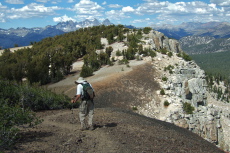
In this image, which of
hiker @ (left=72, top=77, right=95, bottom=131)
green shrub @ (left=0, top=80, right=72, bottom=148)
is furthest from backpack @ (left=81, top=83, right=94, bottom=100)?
green shrub @ (left=0, top=80, right=72, bottom=148)

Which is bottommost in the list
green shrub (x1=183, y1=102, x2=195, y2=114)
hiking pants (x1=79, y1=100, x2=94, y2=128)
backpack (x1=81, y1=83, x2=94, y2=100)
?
green shrub (x1=183, y1=102, x2=195, y2=114)

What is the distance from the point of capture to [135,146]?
720 centimetres

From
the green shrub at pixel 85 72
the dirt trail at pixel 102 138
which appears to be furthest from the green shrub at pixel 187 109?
the dirt trail at pixel 102 138

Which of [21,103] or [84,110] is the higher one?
[84,110]

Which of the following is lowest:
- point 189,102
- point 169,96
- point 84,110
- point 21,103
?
point 189,102

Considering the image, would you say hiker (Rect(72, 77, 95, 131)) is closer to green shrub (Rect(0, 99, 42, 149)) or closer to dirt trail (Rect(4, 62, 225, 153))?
dirt trail (Rect(4, 62, 225, 153))

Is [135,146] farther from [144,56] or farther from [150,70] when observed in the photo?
[144,56]

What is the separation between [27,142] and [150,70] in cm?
1818

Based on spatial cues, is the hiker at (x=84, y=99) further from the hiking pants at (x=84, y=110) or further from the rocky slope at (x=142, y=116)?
the rocky slope at (x=142, y=116)

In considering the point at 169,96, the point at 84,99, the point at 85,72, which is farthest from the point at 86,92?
the point at 85,72

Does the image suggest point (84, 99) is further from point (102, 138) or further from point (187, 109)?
point (187, 109)

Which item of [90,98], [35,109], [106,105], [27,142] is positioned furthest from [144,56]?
[27,142]

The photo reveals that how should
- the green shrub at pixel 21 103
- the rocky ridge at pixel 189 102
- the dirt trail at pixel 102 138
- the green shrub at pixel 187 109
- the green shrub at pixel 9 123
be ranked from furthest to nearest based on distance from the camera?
the green shrub at pixel 187 109, the rocky ridge at pixel 189 102, the dirt trail at pixel 102 138, the green shrub at pixel 21 103, the green shrub at pixel 9 123

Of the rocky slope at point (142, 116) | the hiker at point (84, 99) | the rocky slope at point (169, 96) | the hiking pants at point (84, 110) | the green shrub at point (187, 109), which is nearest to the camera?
the rocky slope at point (142, 116)
